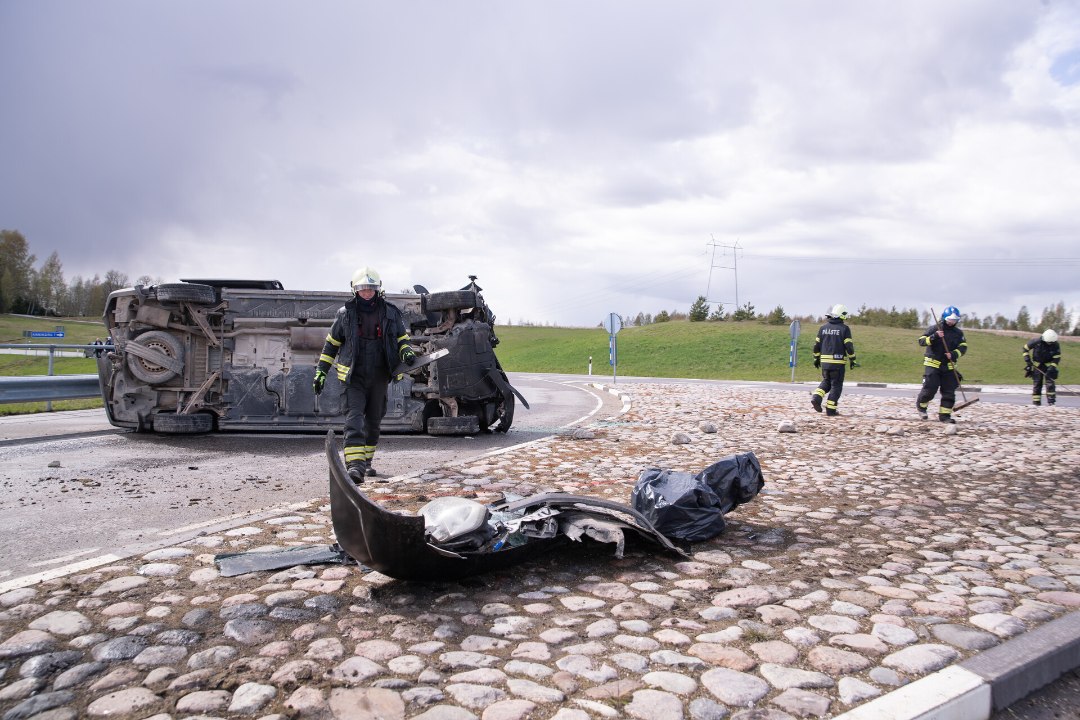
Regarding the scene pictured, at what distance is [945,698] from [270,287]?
10.1m

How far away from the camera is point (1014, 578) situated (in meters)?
3.94

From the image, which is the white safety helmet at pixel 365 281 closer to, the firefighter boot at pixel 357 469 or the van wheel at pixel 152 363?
the firefighter boot at pixel 357 469

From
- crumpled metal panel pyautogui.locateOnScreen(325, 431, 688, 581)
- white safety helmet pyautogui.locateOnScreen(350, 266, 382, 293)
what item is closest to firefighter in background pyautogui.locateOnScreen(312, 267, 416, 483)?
white safety helmet pyautogui.locateOnScreen(350, 266, 382, 293)

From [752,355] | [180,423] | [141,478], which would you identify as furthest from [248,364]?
[752,355]

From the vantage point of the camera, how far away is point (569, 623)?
3287 millimetres

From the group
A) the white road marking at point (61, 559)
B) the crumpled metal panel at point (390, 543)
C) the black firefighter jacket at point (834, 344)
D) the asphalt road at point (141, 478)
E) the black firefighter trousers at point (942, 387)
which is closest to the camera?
the crumpled metal panel at point (390, 543)

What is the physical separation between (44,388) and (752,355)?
41.6m

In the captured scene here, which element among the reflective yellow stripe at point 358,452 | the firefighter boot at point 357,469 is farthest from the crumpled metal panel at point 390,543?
the reflective yellow stripe at point 358,452

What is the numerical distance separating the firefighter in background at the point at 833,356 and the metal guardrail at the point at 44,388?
13.4 meters

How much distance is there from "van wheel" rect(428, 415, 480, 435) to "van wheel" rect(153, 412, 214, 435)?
3.20m

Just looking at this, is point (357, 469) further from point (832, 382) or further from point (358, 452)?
point (832, 382)

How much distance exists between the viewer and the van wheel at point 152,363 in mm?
10062

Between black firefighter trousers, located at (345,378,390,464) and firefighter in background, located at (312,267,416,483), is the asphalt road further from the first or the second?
firefighter in background, located at (312,267,416,483)

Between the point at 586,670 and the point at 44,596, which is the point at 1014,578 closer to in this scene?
the point at 586,670
